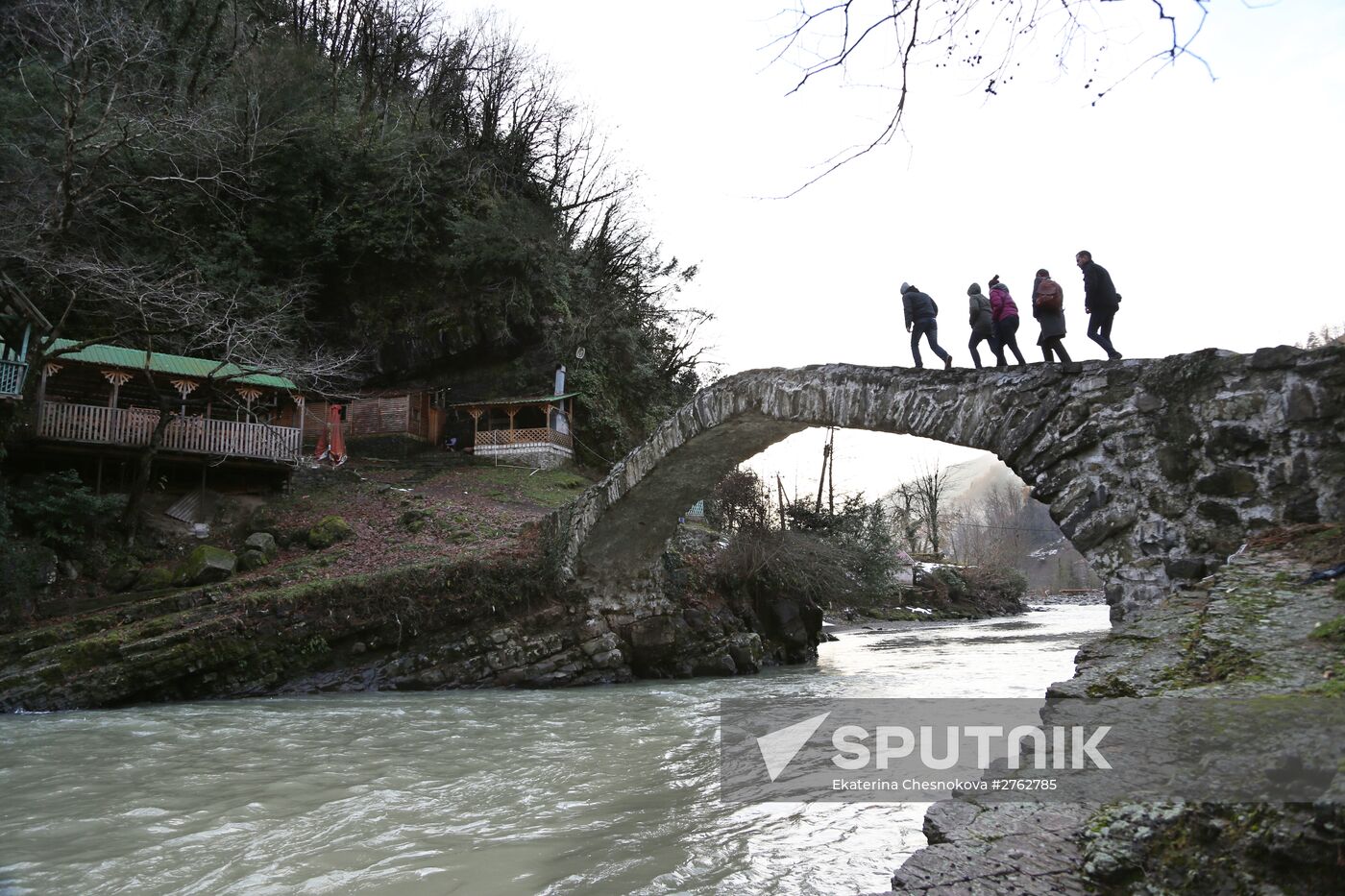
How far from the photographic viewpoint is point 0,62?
74.4 feet

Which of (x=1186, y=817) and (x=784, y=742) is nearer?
(x=1186, y=817)

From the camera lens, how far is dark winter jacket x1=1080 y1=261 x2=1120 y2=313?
7145 mm

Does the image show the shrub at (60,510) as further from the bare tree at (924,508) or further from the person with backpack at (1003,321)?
the bare tree at (924,508)

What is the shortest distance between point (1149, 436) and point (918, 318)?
3.03 meters

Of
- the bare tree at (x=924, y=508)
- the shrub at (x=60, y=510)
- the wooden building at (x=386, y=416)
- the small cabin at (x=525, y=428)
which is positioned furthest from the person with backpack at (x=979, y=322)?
the bare tree at (x=924, y=508)

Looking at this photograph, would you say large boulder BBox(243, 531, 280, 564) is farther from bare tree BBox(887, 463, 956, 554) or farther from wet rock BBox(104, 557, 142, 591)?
bare tree BBox(887, 463, 956, 554)

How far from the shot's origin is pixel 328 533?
Answer: 16.3m

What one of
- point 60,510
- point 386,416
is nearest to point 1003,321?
point 60,510

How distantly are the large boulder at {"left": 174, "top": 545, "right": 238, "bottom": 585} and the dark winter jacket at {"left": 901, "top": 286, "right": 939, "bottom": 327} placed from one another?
11698 millimetres

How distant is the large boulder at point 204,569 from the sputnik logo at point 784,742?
1012 centimetres

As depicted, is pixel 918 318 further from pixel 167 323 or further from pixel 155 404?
pixel 155 404

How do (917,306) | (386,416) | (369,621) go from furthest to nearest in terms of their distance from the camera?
(386,416), (369,621), (917,306)

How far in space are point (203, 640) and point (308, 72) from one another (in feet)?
78.2

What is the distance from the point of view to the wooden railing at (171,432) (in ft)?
52.1
